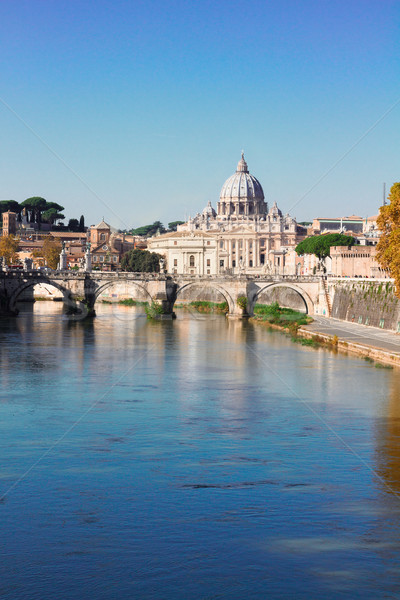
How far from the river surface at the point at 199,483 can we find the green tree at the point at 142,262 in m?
68.8

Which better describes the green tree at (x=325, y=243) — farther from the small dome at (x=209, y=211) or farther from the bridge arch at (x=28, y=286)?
the small dome at (x=209, y=211)

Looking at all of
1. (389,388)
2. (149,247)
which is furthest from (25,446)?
(149,247)

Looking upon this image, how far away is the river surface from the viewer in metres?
12.5

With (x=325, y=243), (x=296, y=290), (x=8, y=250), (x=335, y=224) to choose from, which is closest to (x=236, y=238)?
(x=335, y=224)

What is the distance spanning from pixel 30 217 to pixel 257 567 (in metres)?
143

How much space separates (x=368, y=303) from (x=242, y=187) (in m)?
117

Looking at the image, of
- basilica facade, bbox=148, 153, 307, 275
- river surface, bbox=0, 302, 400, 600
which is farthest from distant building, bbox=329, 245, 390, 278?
river surface, bbox=0, 302, 400, 600

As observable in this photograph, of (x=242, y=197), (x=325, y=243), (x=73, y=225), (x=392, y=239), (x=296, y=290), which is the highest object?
(x=242, y=197)

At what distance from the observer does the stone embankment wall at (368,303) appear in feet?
144

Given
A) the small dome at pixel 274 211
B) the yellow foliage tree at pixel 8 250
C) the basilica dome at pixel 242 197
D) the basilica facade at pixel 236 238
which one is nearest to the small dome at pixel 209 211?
the basilica facade at pixel 236 238

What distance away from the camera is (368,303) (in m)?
48.5

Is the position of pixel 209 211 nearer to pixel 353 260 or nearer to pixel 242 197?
pixel 242 197

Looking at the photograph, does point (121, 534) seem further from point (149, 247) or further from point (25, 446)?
point (149, 247)

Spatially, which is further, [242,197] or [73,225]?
[242,197]
